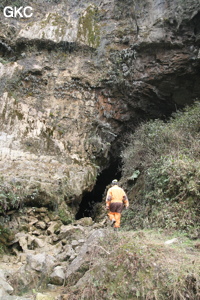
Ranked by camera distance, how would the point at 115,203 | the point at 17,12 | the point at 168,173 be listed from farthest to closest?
the point at 17,12 < the point at 168,173 < the point at 115,203

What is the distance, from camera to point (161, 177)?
7.16 metres

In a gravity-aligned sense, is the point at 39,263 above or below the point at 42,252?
above

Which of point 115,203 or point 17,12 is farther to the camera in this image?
point 17,12

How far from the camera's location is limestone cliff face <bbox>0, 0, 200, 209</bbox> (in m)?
10.1

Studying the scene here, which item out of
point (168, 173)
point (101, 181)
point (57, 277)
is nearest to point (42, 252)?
point (57, 277)

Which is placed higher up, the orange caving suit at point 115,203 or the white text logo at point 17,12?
the white text logo at point 17,12

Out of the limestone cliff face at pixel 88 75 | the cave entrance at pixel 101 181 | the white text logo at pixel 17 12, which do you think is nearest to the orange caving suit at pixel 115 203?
the limestone cliff face at pixel 88 75

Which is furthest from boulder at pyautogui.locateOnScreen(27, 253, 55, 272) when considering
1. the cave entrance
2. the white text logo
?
the white text logo

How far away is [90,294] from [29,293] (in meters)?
1.16

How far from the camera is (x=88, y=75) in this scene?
11.9m

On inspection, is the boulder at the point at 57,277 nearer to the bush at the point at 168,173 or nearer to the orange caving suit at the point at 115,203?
the orange caving suit at the point at 115,203

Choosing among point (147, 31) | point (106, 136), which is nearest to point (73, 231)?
point (106, 136)

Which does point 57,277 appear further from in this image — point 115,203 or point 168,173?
point 168,173

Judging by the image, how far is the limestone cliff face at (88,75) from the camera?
33.0 ft
